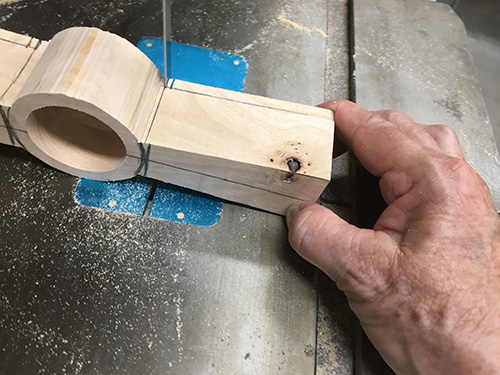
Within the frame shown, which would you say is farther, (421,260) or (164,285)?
(164,285)

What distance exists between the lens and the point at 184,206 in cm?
140

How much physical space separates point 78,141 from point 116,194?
230 millimetres

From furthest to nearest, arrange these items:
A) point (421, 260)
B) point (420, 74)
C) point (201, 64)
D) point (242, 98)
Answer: point (420, 74) < point (201, 64) < point (242, 98) < point (421, 260)

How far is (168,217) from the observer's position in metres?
1.36

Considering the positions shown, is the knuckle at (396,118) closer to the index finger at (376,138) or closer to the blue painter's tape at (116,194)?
the index finger at (376,138)

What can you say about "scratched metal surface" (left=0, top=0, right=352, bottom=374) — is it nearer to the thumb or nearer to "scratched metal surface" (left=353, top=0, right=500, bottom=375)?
the thumb

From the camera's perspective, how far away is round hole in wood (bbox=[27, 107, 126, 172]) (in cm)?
132

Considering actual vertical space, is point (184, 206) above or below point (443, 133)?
below

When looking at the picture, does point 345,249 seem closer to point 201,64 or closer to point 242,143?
point 242,143

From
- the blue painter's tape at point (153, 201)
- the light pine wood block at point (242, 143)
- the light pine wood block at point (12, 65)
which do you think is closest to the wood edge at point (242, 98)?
the light pine wood block at point (242, 143)

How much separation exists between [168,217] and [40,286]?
0.44 m

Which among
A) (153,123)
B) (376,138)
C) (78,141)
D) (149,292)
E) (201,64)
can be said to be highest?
(376,138)

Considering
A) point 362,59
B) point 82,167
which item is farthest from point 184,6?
point 82,167

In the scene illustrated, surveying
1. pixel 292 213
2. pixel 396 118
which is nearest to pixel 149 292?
pixel 292 213
